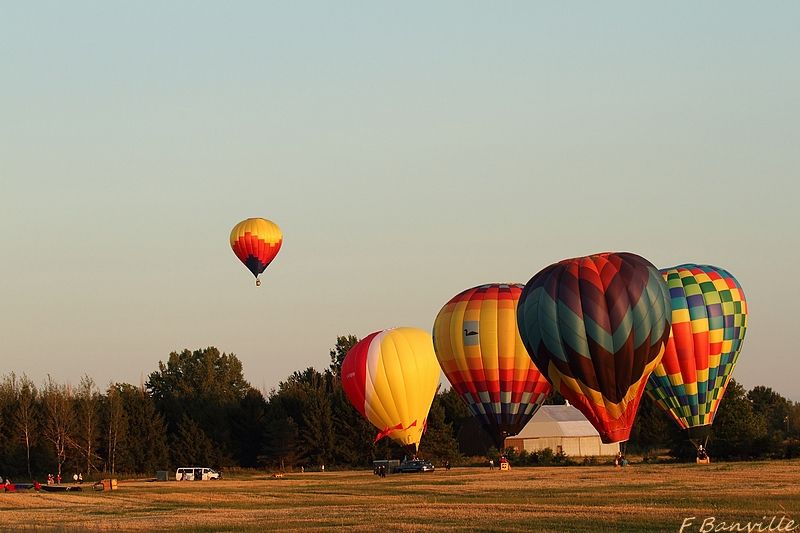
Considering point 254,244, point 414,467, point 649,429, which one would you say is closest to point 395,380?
point 414,467

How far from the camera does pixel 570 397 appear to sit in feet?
149

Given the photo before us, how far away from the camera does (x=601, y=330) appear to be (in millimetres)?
43750

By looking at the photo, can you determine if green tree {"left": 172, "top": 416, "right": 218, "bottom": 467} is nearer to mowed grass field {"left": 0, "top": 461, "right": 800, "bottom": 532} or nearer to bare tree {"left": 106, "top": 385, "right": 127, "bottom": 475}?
bare tree {"left": 106, "top": 385, "right": 127, "bottom": 475}

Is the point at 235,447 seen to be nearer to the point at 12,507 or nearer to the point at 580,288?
the point at 12,507

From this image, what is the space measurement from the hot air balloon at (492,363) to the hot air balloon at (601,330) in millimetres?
10138

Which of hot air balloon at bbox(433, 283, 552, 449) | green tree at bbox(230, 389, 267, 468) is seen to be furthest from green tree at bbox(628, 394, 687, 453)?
hot air balloon at bbox(433, 283, 552, 449)

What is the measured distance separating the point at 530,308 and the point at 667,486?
843cm

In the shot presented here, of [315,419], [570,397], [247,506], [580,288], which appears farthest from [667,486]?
[315,419]

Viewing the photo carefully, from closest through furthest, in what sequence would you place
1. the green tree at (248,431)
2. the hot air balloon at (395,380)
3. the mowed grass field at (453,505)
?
the mowed grass field at (453,505) < the hot air balloon at (395,380) < the green tree at (248,431)

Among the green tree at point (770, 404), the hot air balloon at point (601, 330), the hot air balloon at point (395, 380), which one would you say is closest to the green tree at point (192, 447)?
the hot air balloon at point (395, 380)

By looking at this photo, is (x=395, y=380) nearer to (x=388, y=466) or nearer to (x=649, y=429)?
(x=388, y=466)

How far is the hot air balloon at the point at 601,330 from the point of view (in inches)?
1729

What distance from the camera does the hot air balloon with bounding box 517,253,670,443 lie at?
43.9 m

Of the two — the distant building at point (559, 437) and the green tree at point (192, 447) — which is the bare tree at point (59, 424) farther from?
the distant building at point (559, 437)
